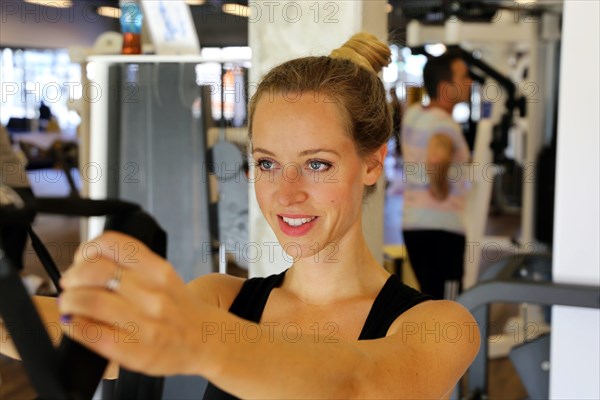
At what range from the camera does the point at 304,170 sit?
1.18 metres

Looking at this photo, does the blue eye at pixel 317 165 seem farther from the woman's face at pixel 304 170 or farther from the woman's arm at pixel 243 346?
the woman's arm at pixel 243 346

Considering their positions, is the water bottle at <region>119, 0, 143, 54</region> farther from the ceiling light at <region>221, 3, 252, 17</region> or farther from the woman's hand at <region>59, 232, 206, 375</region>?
Answer: the woman's hand at <region>59, 232, 206, 375</region>

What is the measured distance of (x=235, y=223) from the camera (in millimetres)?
2668

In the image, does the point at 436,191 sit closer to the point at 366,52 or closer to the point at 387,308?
the point at 366,52

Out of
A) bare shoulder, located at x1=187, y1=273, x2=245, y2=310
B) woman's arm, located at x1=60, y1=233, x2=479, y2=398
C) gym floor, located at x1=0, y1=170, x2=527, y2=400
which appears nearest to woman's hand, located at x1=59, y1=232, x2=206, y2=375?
woman's arm, located at x1=60, y1=233, x2=479, y2=398

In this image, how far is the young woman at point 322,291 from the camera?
0.73 m

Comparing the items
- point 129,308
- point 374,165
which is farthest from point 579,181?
point 129,308

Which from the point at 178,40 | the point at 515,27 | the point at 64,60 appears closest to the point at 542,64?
the point at 515,27

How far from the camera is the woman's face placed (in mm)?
1179

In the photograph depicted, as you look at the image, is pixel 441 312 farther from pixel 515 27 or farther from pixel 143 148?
pixel 515 27

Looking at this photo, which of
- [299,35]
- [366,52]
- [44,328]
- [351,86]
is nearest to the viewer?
[44,328]

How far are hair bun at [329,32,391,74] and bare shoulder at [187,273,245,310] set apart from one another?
1.56ft

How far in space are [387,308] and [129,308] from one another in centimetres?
71

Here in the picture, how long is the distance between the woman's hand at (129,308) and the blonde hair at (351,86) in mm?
697
